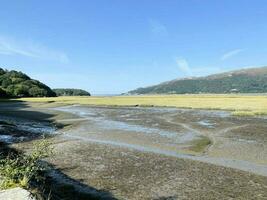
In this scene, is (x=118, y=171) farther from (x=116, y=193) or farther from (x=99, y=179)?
(x=116, y=193)

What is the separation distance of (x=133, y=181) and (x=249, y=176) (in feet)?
19.0

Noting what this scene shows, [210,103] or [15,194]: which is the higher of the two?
[210,103]

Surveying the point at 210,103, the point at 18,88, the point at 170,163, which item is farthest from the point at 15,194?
the point at 18,88

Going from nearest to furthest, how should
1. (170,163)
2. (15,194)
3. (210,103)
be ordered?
(15,194) < (170,163) < (210,103)

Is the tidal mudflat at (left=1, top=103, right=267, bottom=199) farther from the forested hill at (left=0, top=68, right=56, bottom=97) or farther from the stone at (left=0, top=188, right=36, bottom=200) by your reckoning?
the forested hill at (left=0, top=68, right=56, bottom=97)

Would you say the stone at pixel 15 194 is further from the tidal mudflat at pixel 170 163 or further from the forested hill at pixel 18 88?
the forested hill at pixel 18 88

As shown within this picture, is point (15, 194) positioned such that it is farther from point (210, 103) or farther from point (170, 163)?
point (210, 103)

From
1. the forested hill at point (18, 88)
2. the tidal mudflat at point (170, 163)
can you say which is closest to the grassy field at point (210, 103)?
the tidal mudflat at point (170, 163)

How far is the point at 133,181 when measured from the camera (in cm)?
1639

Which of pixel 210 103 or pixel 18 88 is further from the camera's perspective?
pixel 18 88

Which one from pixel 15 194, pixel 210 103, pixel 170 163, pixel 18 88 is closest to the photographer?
pixel 15 194

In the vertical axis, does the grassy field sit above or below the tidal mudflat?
above

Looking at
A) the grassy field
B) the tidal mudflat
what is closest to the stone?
the tidal mudflat

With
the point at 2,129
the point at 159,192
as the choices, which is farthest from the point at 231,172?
the point at 2,129
